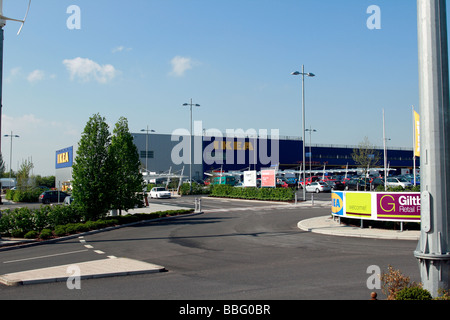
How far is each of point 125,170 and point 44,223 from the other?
5.90 meters

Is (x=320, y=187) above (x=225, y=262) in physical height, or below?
above

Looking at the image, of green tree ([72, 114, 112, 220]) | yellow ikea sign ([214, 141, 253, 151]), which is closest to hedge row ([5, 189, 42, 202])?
green tree ([72, 114, 112, 220])

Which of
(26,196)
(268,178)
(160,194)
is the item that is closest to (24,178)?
(26,196)

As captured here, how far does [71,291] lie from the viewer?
8453 millimetres

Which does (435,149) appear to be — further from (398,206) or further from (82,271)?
(398,206)

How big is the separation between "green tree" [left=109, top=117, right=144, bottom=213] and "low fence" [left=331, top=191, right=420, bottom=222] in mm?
11767

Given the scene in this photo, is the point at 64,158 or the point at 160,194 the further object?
the point at 64,158

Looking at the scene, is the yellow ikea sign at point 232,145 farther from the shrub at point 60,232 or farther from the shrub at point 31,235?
the shrub at point 31,235

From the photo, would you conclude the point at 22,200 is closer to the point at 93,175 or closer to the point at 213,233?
the point at 93,175

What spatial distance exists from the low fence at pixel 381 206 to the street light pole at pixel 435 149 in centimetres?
1170

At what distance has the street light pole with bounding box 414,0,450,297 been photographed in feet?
18.8

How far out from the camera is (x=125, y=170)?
78.6 ft

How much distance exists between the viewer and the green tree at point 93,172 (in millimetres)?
21266
